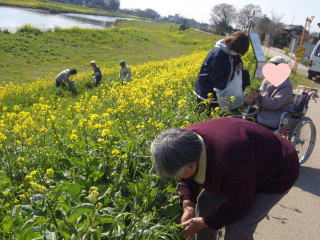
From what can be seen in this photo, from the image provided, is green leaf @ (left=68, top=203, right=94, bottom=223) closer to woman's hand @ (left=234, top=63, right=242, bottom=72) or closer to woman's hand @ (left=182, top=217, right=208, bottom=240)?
woman's hand @ (left=182, top=217, right=208, bottom=240)

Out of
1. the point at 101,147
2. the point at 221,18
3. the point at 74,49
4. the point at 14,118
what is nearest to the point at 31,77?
the point at 74,49

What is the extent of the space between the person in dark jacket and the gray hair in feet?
7.54

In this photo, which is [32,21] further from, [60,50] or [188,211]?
[188,211]

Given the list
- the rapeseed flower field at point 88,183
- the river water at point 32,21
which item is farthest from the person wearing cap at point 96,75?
the river water at point 32,21

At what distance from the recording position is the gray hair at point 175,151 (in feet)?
5.46

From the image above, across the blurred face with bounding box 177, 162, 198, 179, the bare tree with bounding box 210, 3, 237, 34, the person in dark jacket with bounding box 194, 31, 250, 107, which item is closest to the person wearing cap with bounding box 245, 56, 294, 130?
the person in dark jacket with bounding box 194, 31, 250, 107

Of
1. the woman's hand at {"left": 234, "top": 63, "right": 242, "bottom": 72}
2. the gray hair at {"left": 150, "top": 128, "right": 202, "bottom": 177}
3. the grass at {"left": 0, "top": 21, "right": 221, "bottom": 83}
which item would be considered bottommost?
the grass at {"left": 0, "top": 21, "right": 221, "bottom": 83}

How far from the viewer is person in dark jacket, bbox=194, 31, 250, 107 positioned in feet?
12.3

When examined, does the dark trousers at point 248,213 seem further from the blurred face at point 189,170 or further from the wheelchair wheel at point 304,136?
the wheelchair wheel at point 304,136

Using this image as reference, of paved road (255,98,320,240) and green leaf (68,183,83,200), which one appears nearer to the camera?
green leaf (68,183,83,200)

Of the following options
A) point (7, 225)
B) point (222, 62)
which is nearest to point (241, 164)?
point (7, 225)

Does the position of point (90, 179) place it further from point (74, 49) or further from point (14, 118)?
point (74, 49)

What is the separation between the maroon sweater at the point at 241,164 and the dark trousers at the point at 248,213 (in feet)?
0.20

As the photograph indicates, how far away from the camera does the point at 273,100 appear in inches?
169
